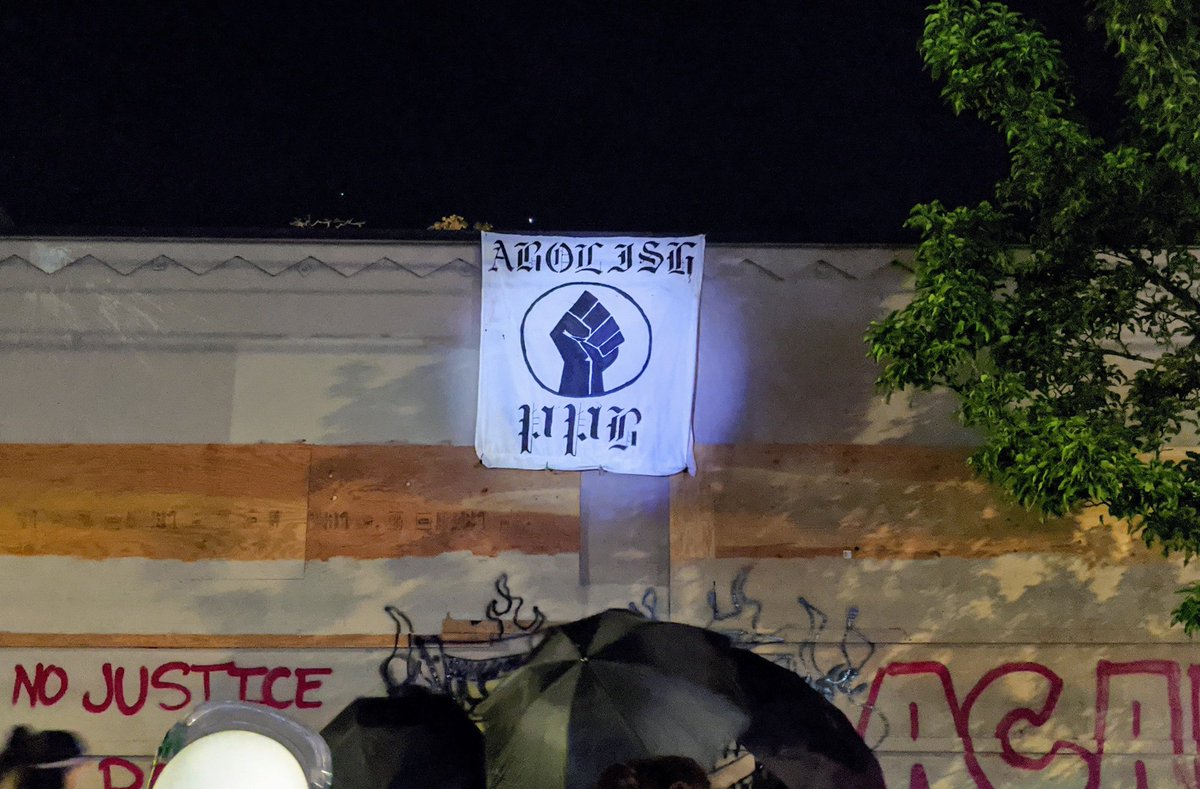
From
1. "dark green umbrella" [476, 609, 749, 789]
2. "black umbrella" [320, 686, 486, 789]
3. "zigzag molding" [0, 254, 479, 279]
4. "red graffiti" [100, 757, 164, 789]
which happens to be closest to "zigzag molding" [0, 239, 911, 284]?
"zigzag molding" [0, 254, 479, 279]

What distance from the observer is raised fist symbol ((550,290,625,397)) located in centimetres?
706

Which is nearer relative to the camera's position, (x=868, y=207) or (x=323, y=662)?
(x=323, y=662)

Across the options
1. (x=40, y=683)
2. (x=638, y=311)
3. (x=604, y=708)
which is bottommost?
(x=40, y=683)

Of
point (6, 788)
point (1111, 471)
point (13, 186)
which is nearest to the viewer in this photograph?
point (1111, 471)

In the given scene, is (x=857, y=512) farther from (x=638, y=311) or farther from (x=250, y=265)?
(x=250, y=265)

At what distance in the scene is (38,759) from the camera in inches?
264

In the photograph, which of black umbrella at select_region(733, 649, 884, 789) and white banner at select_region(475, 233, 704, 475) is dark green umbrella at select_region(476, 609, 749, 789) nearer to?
black umbrella at select_region(733, 649, 884, 789)

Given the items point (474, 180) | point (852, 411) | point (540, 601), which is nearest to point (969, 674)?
point (852, 411)

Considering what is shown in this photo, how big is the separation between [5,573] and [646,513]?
4233 millimetres

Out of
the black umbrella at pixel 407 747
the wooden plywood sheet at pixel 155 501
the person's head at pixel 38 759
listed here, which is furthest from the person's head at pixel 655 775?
the person's head at pixel 38 759

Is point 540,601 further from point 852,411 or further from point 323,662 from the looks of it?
point 852,411

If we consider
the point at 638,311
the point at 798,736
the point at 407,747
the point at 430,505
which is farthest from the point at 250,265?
the point at 798,736

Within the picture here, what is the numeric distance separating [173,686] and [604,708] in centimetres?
330

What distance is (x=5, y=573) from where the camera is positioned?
693 centimetres
